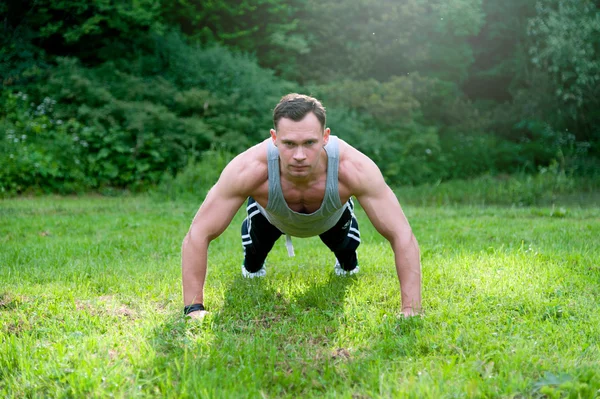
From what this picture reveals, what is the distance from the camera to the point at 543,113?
647 inches

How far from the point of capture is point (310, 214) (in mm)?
4066

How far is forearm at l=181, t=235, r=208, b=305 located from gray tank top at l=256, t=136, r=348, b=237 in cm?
58

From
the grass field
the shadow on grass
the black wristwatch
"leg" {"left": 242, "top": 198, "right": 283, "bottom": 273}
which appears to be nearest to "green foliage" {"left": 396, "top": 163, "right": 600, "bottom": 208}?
the grass field

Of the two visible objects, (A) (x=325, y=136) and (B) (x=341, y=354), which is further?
(A) (x=325, y=136)

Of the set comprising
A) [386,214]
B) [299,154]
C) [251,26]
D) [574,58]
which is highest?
[251,26]

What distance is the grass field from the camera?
2.79 m

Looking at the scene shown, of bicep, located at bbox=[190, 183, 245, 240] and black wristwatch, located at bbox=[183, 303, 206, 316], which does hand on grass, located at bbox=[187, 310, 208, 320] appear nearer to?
black wristwatch, located at bbox=[183, 303, 206, 316]

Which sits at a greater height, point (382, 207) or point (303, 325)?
point (382, 207)

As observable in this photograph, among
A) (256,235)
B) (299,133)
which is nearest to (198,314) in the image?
(256,235)

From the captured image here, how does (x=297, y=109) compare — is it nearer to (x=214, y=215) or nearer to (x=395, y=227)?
(x=214, y=215)

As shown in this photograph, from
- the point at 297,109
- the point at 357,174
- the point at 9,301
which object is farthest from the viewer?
the point at 9,301

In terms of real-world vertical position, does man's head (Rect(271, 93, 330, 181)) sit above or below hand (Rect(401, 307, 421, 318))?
above

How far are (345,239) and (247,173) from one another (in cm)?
131

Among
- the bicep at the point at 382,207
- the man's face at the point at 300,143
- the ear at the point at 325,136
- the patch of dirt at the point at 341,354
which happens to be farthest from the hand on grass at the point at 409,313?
the ear at the point at 325,136
